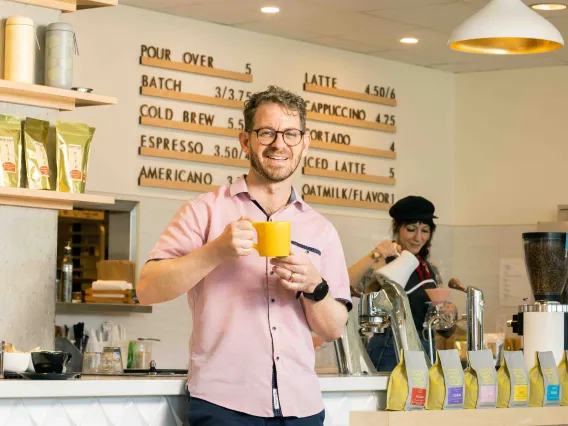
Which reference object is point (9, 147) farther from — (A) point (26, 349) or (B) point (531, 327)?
(B) point (531, 327)

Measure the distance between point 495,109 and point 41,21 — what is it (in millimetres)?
4837

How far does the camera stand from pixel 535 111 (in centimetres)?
801

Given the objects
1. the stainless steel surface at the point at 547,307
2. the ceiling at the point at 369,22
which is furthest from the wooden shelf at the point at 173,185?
the stainless steel surface at the point at 547,307

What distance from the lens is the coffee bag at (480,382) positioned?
3666 millimetres

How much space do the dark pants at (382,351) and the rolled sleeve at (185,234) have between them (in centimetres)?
140

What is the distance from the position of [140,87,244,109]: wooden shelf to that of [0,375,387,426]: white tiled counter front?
12.6ft

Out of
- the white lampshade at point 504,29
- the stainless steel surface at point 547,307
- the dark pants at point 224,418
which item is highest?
the white lampshade at point 504,29

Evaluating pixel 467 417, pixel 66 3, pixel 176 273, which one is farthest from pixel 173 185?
pixel 176 273

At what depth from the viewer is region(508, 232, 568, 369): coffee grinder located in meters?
4.18

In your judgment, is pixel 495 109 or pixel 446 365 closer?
pixel 446 365

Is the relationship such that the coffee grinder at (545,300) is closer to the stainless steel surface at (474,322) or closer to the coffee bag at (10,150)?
the stainless steel surface at (474,322)

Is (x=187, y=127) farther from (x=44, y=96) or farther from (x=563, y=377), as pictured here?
(x=563, y=377)

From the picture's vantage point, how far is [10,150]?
12.4ft

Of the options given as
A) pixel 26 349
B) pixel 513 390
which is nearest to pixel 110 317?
pixel 26 349
